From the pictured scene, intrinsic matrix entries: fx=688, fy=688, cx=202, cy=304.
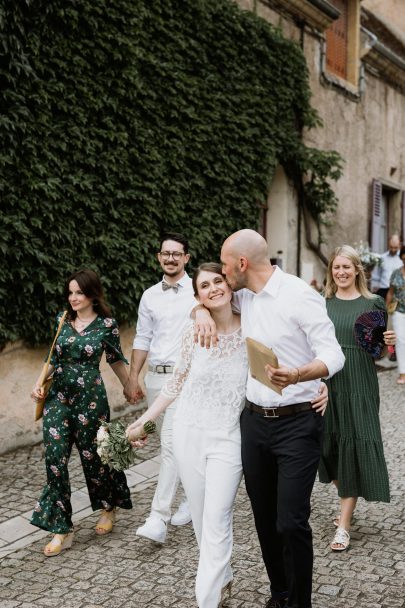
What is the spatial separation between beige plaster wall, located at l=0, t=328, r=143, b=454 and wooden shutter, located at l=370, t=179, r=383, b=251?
29.0ft

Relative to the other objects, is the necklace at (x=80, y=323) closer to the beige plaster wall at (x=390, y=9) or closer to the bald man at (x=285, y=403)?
the bald man at (x=285, y=403)

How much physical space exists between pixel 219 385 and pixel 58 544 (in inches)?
71.6

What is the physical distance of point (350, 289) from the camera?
474cm

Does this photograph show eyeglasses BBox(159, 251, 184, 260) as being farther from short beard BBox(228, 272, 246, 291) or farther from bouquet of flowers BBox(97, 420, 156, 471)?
short beard BBox(228, 272, 246, 291)

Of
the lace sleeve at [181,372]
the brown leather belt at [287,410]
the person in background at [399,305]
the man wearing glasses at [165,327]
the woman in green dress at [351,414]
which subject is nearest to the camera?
the brown leather belt at [287,410]

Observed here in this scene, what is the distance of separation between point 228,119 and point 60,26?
120 inches

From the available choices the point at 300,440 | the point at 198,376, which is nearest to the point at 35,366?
the point at 198,376

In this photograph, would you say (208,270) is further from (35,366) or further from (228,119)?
(228,119)

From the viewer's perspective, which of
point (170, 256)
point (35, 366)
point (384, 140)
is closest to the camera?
point (170, 256)

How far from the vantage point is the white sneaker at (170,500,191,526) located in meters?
4.82

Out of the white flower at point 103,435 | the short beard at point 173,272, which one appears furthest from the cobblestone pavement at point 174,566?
the short beard at point 173,272

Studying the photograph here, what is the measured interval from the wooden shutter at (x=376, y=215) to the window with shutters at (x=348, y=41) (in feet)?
6.99

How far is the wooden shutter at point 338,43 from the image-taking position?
12922 millimetres

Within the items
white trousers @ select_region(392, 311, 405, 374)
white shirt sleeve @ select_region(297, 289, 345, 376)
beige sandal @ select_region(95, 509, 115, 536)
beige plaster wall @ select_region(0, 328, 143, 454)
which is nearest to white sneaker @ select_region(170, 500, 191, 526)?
beige sandal @ select_region(95, 509, 115, 536)
